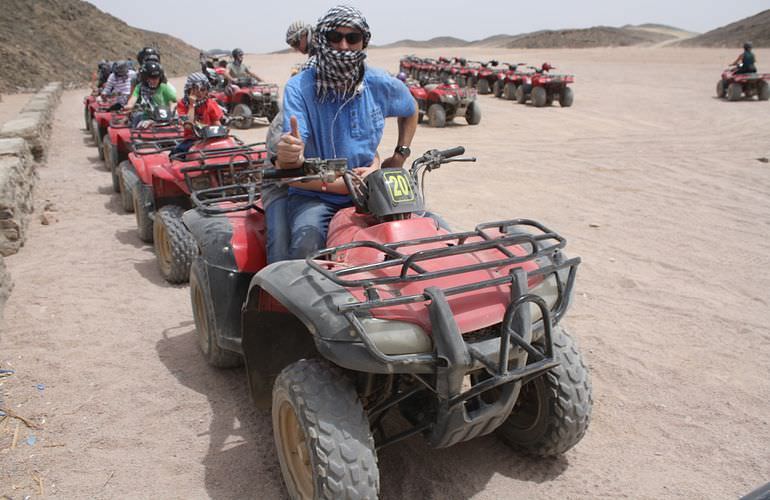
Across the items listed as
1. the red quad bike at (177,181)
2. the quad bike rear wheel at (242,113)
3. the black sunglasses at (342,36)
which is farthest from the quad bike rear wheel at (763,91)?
the black sunglasses at (342,36)

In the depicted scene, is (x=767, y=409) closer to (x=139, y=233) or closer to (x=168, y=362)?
(x=168, y=362)

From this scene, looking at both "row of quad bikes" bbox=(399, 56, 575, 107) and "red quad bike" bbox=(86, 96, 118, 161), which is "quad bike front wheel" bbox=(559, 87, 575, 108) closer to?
"row of quad bikes" bbox=(399, 56, 575, 107)

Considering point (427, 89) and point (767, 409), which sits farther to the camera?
point (427, 89)

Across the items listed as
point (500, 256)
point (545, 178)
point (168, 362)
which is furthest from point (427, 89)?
point (500, 256)

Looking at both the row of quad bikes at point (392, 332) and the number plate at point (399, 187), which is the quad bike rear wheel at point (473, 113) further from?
the number plate at point (399, 187)

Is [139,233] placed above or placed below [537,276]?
below

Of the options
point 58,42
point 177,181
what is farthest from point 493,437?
point 58,42

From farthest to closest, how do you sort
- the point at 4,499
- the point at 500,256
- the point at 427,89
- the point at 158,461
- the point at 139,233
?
the point at 427,89, the point at 139,233, the point at 158,461, the point at 4,499, the point at 500,256

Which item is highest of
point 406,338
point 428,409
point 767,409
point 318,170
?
point 318,170

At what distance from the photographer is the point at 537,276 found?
2.49m

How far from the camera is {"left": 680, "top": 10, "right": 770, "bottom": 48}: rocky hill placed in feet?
188

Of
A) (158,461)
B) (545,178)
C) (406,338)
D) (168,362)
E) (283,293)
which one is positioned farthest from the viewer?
(545,178)

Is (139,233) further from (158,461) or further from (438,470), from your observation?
(438,470)

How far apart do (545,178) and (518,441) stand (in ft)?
21.8
